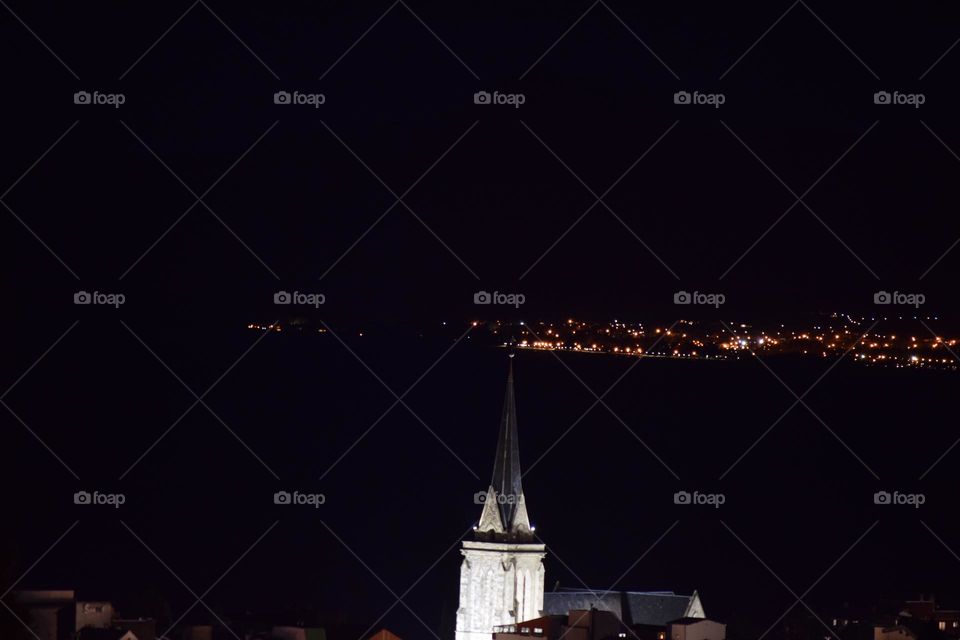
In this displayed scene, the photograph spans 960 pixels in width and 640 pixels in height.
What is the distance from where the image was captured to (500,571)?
45188 mm

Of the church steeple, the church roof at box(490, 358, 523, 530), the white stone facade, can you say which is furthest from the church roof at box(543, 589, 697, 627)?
the church roof at box(490, 358, 523, 530)

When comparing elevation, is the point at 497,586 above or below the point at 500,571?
below

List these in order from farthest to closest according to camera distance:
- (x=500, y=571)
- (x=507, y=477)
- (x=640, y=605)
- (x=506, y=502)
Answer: (x=507, y=477)
(x=506, y=502)
(x=500, y=571)
(x=640, y=605)

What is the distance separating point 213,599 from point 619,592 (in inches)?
336

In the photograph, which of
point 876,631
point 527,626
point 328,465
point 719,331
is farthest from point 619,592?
point 719,331

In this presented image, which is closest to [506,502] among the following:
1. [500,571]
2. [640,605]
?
[500,571]

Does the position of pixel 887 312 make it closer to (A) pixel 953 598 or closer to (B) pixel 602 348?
(B) pixel 602 348

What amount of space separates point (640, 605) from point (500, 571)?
390cm

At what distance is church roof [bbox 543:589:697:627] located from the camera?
138 ft

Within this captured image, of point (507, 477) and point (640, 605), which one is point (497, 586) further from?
point (640, 605)

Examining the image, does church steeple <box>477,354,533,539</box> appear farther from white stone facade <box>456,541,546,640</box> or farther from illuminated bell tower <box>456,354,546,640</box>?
white stone facade <box>456,541,546,640</box>

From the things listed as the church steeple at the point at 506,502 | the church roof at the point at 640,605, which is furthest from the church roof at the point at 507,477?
the church roof at the point at 640,605

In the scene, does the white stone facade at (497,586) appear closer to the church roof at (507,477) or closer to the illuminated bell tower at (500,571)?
the illuminated bell tower at (500,571)

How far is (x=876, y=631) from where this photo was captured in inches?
1513
